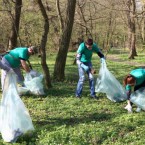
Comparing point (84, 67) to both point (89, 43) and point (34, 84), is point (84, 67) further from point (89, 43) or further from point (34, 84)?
point (34, 84)

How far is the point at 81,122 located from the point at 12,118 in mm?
1552

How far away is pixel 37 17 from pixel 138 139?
20.1m

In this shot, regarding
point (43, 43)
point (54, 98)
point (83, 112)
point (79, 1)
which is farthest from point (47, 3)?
point (83, 112)

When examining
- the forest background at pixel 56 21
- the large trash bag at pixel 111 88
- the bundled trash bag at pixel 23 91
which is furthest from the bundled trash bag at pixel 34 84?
the large trash bag at pixel 111 88

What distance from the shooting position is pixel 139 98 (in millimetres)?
7570

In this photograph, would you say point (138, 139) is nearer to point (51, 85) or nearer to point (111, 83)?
point (111, 83)

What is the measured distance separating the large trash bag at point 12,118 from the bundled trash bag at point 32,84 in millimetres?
3012

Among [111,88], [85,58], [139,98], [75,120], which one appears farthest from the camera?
[85,58]

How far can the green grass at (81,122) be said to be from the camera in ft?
19.7

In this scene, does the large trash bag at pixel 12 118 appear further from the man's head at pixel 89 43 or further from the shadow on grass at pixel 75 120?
the man's head at pixel 89 43

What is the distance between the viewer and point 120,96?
888cm

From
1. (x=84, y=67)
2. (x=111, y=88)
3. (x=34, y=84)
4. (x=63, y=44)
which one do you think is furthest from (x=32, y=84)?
(x=63, y=44)

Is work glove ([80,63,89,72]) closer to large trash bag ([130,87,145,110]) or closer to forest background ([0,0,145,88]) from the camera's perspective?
large trash bag ([130,87,145,110])

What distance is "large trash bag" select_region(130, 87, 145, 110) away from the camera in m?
7.55
